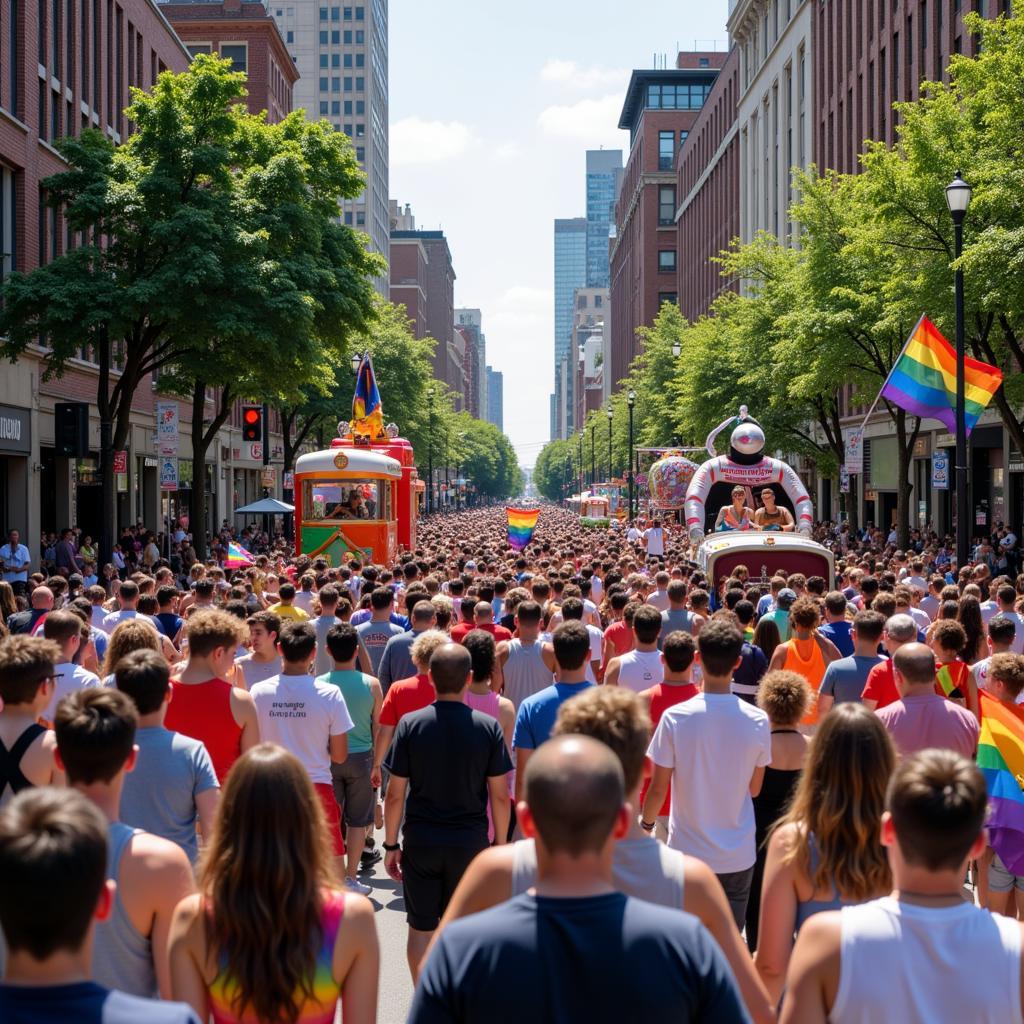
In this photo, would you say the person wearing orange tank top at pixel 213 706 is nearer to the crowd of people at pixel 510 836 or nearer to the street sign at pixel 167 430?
the crowd of people at pixel 510 836

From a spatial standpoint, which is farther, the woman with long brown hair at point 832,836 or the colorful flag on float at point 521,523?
the colorful flag on float at point 521,523

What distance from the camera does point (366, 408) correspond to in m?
38.4

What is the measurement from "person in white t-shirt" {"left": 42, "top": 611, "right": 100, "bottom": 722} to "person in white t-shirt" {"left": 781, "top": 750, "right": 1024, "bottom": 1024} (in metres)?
5.51

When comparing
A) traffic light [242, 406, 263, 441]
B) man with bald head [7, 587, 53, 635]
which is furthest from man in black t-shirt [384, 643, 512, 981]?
traffic light [242, 406, 263, 441]

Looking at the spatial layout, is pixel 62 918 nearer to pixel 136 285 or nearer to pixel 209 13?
pixel 136 285

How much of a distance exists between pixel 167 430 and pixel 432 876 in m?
21.2

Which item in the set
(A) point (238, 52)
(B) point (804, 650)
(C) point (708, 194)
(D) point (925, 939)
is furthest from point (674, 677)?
(C) point (708, 194)

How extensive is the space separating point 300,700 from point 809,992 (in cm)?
456

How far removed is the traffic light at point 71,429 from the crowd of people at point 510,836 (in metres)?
15.0

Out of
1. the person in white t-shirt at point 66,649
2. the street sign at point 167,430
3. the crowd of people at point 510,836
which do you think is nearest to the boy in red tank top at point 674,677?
the crowd of people at point 510,836

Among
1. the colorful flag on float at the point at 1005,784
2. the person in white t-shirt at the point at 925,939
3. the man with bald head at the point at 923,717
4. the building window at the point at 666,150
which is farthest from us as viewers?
the building window at the point at 666,150

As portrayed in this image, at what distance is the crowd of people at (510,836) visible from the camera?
286cm

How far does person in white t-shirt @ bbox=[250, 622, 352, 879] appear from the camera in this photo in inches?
296

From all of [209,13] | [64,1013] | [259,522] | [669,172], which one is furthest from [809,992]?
[669,172]
